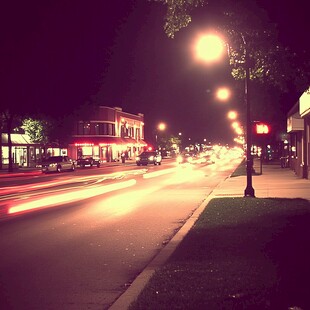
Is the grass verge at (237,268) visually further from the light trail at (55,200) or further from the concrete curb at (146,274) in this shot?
the light trail at (55,200)

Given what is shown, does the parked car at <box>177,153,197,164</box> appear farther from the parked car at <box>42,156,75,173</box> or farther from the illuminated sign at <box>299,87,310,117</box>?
the illuminated sign at <box>299,87,310,117</box>

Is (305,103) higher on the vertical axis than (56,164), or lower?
higher

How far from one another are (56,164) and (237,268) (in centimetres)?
4182

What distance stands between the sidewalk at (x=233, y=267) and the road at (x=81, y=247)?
20.8 inches

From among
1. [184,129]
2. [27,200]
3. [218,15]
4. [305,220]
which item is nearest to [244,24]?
[218,15]

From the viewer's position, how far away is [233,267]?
7688 millimetres

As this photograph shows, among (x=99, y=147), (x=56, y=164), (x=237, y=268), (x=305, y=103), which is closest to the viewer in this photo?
(x=237, y=268)

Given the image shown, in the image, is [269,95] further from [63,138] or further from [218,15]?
[63,138]

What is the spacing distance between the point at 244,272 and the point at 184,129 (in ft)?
445

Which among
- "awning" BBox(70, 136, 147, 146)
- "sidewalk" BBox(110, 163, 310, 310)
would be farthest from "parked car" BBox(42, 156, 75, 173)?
"sidewalk" BBox(110, 163, 310, 310)

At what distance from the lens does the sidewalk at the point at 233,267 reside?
6086 mm

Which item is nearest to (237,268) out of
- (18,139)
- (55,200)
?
(55,200)

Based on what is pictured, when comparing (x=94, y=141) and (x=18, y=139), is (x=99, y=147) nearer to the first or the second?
(x=94, y=141)

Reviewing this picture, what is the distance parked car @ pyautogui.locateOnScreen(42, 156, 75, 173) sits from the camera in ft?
155
